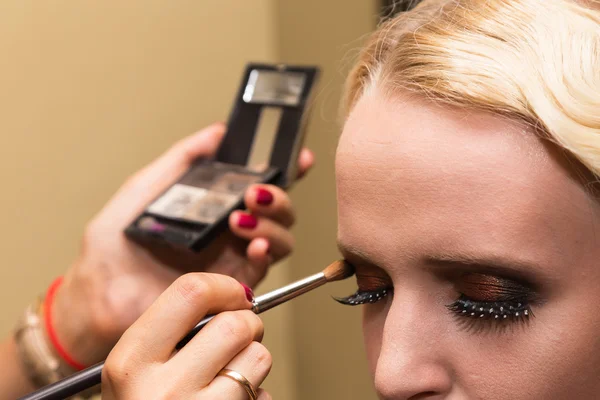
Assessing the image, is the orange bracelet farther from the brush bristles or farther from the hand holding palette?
the brush bristles

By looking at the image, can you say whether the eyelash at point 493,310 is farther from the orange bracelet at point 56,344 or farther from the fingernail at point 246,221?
the orange bracelet at point 56,344

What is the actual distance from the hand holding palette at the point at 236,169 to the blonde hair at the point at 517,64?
27 centimetres

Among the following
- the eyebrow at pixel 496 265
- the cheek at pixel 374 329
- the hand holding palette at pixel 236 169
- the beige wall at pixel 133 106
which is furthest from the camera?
the beige wall at pixel 133 106

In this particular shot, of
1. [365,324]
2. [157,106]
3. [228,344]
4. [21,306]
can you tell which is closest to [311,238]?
[157,106]

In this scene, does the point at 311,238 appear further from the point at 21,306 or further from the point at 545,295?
the point at 545,295

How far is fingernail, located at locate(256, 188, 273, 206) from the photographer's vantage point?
2.68 feet

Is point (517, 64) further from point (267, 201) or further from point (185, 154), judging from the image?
point (185, 154)

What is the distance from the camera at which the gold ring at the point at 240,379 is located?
1.73ft

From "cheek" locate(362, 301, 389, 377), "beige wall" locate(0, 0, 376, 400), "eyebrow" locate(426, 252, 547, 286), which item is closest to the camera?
"eyebrow" locate(426, 252, 547, 286)

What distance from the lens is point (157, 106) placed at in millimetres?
1133

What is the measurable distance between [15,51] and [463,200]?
696 millimetres

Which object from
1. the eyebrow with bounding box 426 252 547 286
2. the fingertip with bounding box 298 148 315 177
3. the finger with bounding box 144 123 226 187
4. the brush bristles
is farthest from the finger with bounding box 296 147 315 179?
the eyebrow with bounding box 426 252 547 286

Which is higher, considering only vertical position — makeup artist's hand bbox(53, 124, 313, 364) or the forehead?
the forehead

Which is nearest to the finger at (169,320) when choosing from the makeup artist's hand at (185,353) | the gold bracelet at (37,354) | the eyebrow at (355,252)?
the makeup artist's hand at (185,353)
